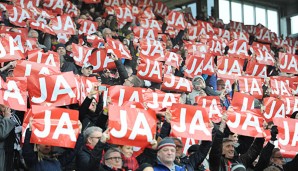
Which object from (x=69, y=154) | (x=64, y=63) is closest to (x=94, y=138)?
(x=69, y=154)

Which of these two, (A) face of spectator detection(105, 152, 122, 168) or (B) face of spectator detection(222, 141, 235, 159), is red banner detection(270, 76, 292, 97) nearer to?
(B) face of spectator detection(222, 141, 235, 159)

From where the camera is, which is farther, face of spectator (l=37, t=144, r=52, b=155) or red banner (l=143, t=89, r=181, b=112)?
red banner (l=143, t=89, r=181, b=112)

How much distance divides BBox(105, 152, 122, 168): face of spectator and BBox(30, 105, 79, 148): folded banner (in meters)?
0.37

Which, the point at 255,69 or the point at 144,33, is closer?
the point at 255,69

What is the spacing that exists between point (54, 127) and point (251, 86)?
507 cm

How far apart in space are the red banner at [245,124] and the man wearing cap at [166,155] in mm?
1267

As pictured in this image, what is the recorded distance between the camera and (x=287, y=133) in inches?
264

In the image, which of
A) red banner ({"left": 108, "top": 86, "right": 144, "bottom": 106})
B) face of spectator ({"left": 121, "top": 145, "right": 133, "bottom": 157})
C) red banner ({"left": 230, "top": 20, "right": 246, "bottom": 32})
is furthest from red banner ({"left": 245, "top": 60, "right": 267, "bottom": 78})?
red banner ({"left": 230, "top": 20, "right": 246, "bottom": 32})

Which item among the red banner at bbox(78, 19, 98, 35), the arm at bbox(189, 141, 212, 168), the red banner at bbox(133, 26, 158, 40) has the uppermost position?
the red banner at bbox(78, 19, 98, 35)

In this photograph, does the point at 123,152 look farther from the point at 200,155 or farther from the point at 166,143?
the point at 200,155

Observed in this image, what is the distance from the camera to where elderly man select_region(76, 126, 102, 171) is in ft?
18.2

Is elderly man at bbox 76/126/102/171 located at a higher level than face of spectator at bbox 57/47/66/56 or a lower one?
lower

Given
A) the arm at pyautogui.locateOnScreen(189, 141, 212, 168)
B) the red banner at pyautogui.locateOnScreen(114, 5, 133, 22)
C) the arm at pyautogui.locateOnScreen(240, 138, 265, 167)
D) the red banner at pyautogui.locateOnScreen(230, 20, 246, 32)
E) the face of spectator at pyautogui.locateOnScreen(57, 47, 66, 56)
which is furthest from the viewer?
the red banner at pyautogui.locateOnScreen(230, 20, 246, 32)

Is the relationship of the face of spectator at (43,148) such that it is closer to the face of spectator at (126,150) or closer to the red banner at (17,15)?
the face of spectator at (126,150)
